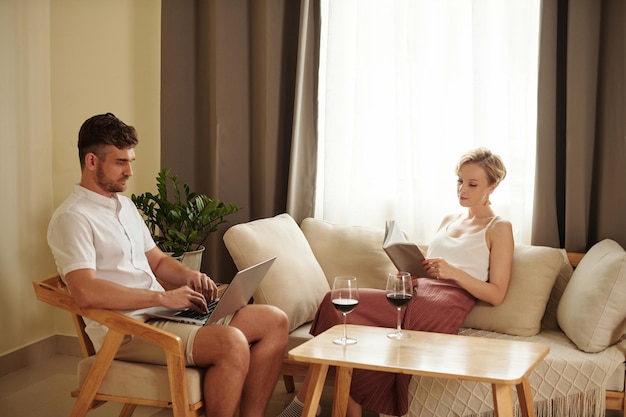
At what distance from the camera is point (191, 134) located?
3818mm

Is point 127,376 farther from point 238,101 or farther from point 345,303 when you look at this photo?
point 238,101

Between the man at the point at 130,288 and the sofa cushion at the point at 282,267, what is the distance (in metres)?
0.33

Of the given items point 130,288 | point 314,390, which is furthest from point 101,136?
point 314,390

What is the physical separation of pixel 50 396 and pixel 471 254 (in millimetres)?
2088

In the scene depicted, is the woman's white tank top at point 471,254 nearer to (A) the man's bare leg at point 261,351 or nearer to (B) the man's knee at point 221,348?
(A) the man's bare leg at point 261,351

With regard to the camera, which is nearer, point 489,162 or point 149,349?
point 149,349

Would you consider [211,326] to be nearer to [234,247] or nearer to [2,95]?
[234,247]

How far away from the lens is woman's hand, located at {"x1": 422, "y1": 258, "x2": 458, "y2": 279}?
2.87 metres

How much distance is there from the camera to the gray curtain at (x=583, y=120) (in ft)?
10.3

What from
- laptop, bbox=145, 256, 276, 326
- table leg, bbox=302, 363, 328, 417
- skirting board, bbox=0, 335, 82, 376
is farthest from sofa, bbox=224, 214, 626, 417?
skirting board, bbox=0, 335, 82, 376

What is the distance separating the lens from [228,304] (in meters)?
2.51

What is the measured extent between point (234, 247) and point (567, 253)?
1521 mm

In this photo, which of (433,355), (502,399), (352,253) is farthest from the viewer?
(352,253)

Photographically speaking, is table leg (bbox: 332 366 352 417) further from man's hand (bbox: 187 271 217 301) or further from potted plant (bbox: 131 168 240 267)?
potted plant (bbox: 131 168 240 267)
